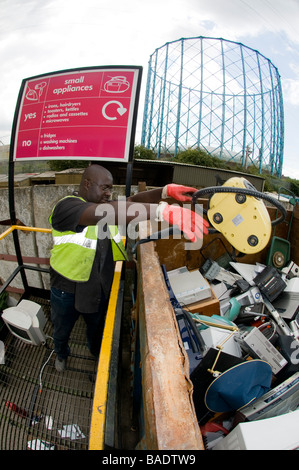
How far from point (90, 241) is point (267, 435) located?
1620 millimetres

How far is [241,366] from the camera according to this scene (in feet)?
4.71

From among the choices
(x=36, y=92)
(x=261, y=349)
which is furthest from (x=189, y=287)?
(x=36, y=92)

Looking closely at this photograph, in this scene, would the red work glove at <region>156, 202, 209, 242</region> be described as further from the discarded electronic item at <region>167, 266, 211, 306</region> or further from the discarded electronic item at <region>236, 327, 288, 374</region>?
the discarded electronic item at <region>167, 266, 211, 306</region>

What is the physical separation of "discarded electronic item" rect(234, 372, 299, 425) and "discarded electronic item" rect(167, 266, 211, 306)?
111cm

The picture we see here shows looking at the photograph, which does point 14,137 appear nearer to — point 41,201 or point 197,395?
point 41,201

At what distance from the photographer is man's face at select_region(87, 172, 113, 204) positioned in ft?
6.18

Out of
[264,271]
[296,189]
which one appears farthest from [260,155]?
[264,271]

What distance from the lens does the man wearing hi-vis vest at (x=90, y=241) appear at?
1.53m

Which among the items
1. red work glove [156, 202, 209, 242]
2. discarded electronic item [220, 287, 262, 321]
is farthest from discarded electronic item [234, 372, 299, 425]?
red work glove [156, 202, 209, 242]

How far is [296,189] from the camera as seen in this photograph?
22906mm

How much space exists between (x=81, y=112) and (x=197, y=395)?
98.6 inches

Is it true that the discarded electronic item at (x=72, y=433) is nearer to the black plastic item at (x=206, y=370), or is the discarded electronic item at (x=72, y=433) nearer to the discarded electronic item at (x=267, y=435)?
the black plastic item at (x=206, y=370)

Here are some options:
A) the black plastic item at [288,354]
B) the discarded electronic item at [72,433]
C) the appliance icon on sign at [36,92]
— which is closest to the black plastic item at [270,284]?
the black plastic item at [288,354]
